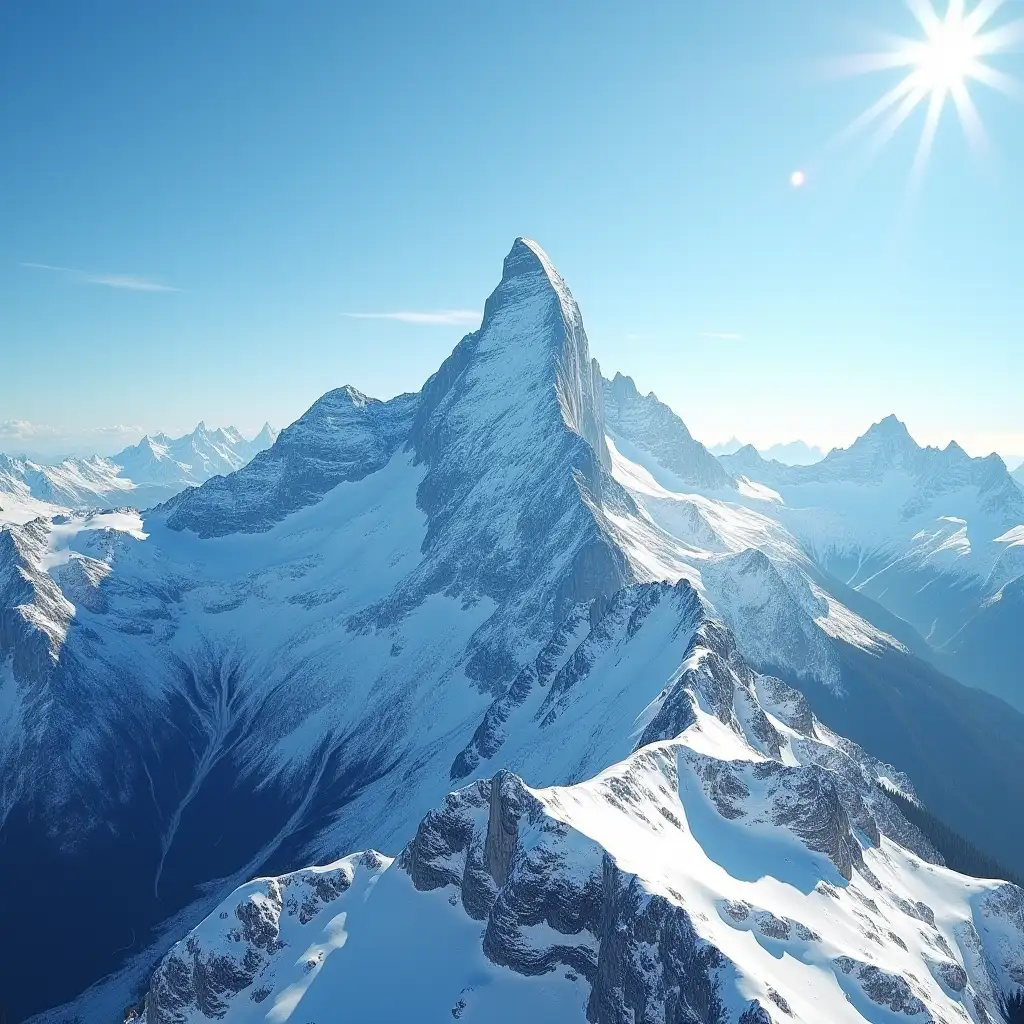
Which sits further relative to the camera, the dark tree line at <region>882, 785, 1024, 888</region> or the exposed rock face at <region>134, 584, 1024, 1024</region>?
the dark tree line at <region>882, 785, 1024, 888</region>

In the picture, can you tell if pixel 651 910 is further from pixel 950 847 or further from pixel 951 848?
pixel 950 847

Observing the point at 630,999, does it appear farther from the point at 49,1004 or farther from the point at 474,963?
the point at 49,1004

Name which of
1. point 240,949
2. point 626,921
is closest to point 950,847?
point 626,921

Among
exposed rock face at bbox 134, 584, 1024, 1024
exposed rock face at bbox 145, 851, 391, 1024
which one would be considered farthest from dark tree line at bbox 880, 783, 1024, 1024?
exposed rock face at bbox 145, 851, 391, 1024

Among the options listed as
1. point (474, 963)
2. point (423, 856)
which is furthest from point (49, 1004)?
point (474, 963)

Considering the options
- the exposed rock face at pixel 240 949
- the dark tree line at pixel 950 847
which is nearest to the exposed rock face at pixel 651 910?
the exposed rock face at pixel 240 949

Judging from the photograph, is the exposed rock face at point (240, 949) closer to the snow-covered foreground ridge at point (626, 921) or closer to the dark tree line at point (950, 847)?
the snow-covered foreground ridge at point (626, 921)

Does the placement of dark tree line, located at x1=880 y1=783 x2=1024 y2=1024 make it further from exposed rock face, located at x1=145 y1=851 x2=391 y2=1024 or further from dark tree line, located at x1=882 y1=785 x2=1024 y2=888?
exposed rock face, located at x1=145 y1=851 x2=391 y2=1024
